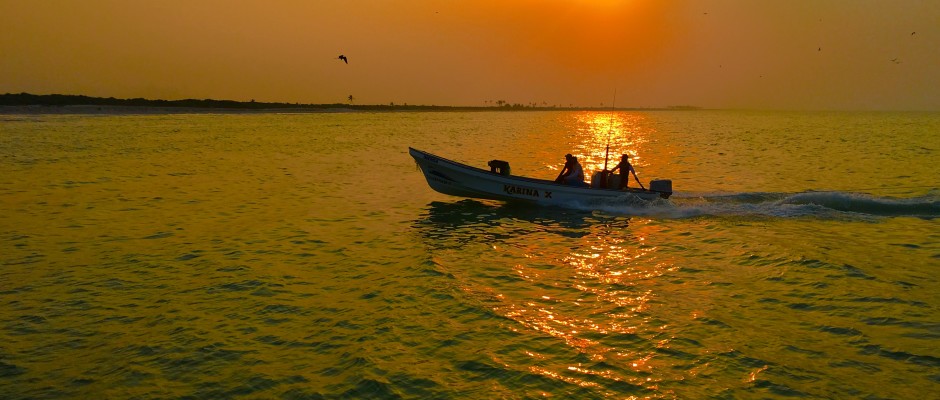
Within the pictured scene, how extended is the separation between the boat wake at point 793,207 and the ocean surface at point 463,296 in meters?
0.13

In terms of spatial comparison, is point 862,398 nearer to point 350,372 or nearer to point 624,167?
point 350,372

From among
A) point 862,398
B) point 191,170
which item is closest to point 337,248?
point 862,398

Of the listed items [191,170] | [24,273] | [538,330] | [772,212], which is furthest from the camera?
[191,170]

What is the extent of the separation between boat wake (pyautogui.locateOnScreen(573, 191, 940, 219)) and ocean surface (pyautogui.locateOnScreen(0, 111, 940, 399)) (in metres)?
A: 0.13

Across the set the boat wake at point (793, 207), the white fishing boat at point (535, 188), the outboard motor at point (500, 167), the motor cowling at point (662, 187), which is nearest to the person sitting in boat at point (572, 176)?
the white fishing boat at point (535, 188)

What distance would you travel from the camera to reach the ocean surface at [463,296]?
789 centimetres

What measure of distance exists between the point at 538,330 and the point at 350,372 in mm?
3244

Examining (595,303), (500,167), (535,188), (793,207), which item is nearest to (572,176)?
(535,188)

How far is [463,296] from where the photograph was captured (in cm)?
1154

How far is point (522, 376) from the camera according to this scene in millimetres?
7949

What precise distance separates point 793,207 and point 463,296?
15484mm

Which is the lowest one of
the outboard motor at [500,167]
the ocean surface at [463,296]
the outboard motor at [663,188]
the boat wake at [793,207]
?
the ocean surface at [463,296]

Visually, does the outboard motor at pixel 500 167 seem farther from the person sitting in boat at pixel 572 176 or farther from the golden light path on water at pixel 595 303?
the golden light path on water at pixel 595 303

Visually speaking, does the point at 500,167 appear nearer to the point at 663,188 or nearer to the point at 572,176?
the point at 572,176
